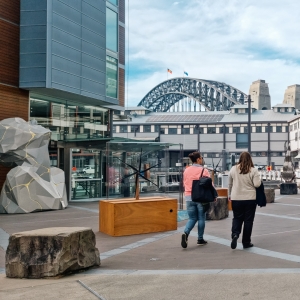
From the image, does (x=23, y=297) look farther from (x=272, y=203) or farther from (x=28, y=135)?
(x=272, y=203)

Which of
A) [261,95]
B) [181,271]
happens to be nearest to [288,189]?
[181,271]

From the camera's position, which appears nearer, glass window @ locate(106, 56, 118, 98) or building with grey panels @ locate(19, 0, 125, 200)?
building with grey panels @ locate(19, 0, 125, 200)

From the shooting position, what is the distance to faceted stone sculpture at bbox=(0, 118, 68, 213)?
18500 mm

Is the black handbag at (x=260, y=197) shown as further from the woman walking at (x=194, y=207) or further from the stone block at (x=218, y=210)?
the stone block at (x=218, y=210)

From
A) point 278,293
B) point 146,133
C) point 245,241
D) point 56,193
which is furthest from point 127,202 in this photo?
point 146,133

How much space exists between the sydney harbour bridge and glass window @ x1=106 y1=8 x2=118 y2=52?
364 feet

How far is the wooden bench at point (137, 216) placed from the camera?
11.1 m

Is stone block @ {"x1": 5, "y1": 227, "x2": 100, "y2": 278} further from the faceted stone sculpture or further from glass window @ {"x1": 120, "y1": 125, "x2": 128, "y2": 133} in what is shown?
glass window @ {"x1": 120, "y1": 125, "x2": 128, "y2": 133}

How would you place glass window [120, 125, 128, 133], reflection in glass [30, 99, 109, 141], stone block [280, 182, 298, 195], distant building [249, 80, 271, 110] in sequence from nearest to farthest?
reflection in glass [30, 99, 109, 141] → stone block [280, 182, 298, 195] → glass window [120, 125, 128, 133] → distant building [249, 80, 271, 110]

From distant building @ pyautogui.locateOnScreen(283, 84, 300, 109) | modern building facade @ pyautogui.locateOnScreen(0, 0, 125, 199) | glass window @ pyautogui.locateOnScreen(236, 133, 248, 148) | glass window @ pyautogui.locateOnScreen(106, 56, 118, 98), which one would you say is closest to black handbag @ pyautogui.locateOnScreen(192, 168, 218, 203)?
modern building facade @ pyautogui.locateOnScreen(0, 0, 125, 199)

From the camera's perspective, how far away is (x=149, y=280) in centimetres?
655

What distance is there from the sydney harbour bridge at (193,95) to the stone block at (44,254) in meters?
132

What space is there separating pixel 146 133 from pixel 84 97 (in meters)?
78.7

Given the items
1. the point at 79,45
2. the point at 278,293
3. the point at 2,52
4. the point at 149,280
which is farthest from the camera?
the point at 79,45
